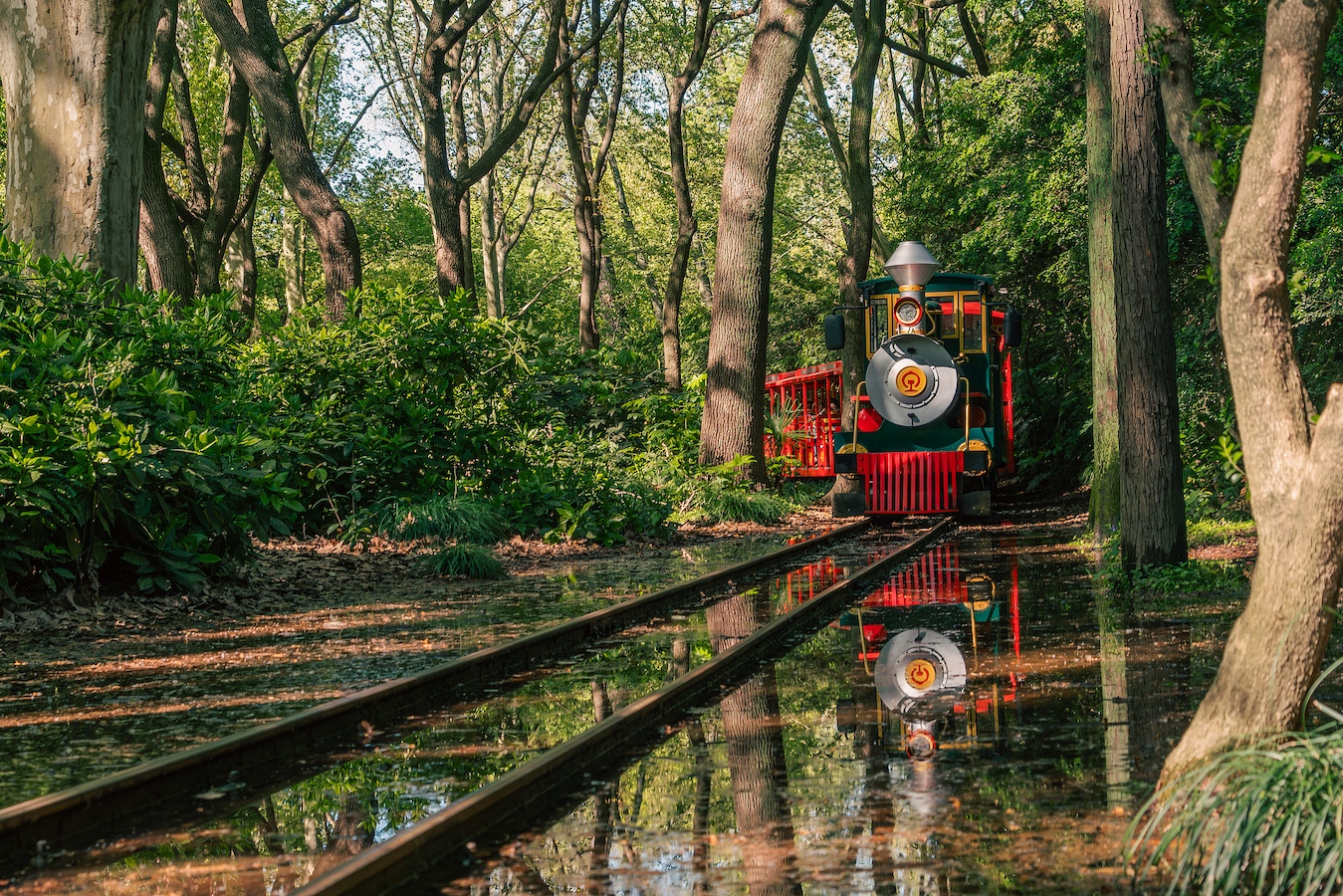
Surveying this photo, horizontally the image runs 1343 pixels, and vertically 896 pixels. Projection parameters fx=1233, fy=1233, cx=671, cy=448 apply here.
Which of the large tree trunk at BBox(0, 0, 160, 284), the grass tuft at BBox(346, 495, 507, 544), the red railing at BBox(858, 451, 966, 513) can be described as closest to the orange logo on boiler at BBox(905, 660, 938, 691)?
the grass tuft at BBox(346, 495, 507, 544)

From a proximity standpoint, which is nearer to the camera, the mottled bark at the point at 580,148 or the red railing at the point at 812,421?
the red railing at the point at 812,421

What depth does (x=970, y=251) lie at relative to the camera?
24844 mm

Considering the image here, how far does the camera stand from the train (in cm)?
1648

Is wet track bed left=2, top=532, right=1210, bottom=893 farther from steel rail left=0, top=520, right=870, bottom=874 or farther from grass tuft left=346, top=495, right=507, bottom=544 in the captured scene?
grass tuft left=346, top=495, right=507, bottom=544

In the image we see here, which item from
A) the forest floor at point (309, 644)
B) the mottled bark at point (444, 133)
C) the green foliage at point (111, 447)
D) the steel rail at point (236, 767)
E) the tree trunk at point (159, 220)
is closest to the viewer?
the steel rail at point (236, 767)

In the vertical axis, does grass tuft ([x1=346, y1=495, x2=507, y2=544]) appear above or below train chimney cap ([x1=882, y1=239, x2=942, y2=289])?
below

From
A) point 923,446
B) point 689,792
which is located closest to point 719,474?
point 923,446

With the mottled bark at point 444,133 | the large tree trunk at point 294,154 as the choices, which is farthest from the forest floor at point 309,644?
the mottled bark at point 444,133

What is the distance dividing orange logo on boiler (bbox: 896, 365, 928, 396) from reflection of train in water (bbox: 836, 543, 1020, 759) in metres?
5.71

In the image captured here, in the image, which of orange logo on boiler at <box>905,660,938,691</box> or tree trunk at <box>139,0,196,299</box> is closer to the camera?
orange logo on boiler at <box>905,660,938,691</box>

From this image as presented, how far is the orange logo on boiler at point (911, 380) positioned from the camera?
16422 millimetres

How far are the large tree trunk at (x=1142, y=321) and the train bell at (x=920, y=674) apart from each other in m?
2.65

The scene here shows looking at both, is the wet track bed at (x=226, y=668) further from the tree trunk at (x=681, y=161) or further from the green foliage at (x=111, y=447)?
the tree trunk at (x=681, y=161)

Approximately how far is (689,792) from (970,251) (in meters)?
21.9
